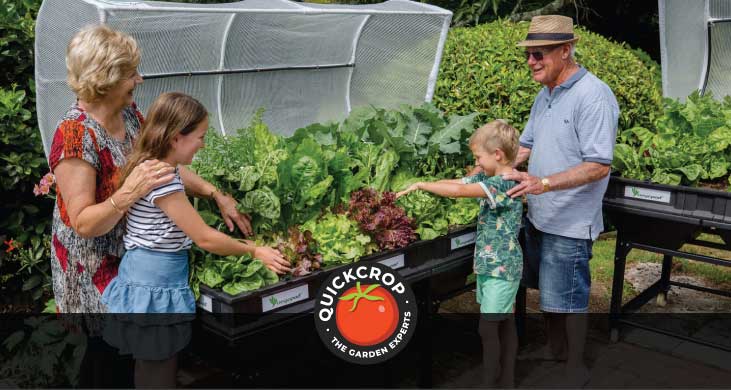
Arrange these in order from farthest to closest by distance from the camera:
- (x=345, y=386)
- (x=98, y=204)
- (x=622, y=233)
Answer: (x=622, y=233) → (x=345, y=386) → (x=98, y=204)

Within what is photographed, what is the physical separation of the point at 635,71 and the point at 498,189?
341 cm

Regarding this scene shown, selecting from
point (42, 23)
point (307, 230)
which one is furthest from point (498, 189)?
point (42, 23)

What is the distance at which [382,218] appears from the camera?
3.35m

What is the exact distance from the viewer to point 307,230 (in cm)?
318

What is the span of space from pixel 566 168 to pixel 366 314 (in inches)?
54.5

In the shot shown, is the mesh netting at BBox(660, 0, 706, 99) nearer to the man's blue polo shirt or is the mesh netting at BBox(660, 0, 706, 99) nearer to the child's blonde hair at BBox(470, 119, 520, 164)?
the man's blue polo shirt

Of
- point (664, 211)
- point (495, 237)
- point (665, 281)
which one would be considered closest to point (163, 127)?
point (495, 237)

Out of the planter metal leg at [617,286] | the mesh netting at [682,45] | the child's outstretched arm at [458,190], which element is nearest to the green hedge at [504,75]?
the mesh netting at [682,45]

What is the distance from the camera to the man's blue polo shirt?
346cm

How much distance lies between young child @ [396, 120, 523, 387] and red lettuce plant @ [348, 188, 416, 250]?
0.13 meters

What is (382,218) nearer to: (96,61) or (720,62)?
(96,61)

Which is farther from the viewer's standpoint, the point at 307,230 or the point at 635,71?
the point at 635,71

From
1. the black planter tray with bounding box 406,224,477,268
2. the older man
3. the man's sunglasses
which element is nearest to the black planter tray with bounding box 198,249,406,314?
the black planter tray with bounding box 406,224,477,268

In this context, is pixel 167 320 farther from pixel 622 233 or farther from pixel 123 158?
pixel 622 233
